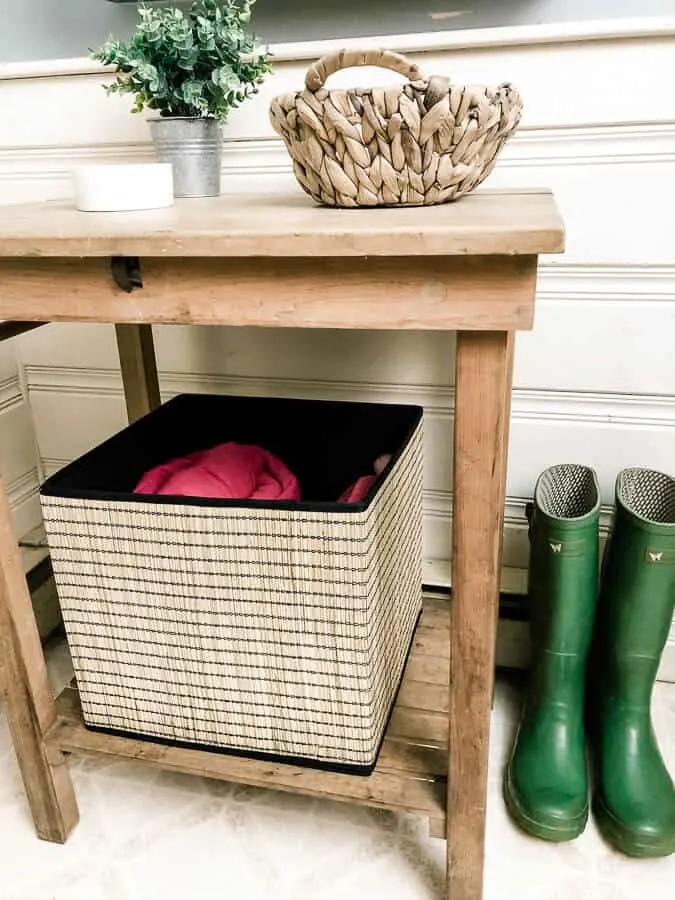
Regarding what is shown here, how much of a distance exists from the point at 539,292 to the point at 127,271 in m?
0.60

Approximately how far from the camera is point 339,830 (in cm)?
92

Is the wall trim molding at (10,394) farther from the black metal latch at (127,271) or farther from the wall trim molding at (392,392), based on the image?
the black metal latch at (127,271)

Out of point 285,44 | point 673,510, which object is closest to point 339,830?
point 673,510

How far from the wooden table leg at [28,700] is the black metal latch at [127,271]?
0.93ft

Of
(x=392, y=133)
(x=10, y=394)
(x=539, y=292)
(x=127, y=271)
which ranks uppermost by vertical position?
(x=392, y=133)

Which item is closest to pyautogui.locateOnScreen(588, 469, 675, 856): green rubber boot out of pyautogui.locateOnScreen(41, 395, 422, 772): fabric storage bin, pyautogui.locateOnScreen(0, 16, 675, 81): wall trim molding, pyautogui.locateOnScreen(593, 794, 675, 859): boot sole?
pyautogui.locateOnScreen(593, 794, 675, 859): boot sole

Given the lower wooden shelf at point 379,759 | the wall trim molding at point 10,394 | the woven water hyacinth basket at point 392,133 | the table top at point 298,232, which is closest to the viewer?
the table top at point 298,232

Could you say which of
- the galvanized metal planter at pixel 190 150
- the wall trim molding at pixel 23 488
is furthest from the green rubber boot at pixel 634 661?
the wall trim molding at pixel 23 488

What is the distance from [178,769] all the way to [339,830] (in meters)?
0.22

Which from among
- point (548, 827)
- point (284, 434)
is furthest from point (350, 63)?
point (548, 827)

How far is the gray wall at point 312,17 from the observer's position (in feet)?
3.08

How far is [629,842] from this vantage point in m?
0.86

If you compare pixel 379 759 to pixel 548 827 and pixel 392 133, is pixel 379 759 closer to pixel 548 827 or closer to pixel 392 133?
pixel 548 827

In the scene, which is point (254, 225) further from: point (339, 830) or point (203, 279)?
point (339, 830)
